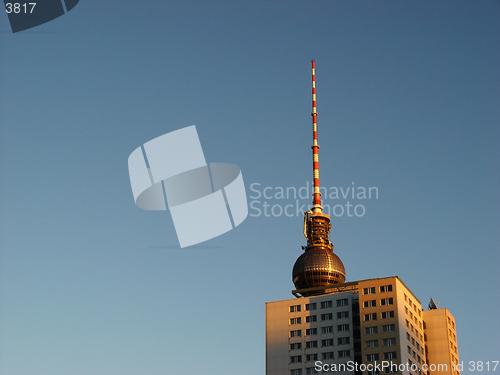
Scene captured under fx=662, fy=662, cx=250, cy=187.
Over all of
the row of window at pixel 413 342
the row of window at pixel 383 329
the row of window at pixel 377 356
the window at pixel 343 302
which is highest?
the window at pixel 343 302

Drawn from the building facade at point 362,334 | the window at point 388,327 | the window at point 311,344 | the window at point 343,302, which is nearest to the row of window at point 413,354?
the building facade at point 362,334

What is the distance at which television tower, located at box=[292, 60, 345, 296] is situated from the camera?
6329 inches

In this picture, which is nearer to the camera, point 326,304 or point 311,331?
point 311,331

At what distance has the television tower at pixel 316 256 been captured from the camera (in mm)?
160750

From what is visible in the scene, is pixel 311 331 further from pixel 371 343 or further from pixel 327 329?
pixel 371 343

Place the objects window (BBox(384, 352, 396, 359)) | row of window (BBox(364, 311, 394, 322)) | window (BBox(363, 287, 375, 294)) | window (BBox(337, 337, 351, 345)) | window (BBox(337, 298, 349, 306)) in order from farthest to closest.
→ window (BBox(337, 298, 349, 306)) < window (BBox(337, 337, 351, 345)) < window (BBox(363, 287, 375, 294)) < row of window (BBox(364, 311, 394, 322)) < window (BBox(384, 352, 396, 359))

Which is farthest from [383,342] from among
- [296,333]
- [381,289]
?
[296,333]

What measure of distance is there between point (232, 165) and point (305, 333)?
5695cm

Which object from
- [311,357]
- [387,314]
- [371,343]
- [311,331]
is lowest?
[311,357]

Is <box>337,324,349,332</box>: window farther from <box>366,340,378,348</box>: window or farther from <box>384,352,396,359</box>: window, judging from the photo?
<box>384,352,396,359</box>: window

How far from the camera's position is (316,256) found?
165 meters

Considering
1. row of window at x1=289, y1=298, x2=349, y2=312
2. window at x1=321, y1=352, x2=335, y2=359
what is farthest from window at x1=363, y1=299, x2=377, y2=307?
window at x1=321, y1=352, x2=335, y2=359

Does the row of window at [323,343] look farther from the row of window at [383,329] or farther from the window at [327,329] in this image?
the row of window at [383,329]

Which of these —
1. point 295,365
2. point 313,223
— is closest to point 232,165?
point 295,365
